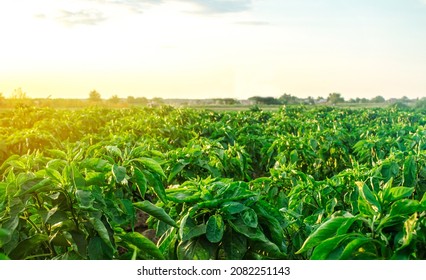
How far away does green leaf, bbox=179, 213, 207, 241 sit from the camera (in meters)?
1.75

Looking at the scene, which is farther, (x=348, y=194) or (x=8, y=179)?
(x=348, y=194)

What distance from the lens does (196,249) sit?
179 centimetres

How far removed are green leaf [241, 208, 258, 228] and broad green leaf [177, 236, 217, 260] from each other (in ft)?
0.49

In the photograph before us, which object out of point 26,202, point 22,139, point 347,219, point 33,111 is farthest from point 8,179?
point 33,111

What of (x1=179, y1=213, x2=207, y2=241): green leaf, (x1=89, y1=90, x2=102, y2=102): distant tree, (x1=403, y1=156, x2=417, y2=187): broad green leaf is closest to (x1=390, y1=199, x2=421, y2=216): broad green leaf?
(x1=179, y1=213, x2=207, y2=241): green leaf

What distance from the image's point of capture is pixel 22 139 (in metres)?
4.36

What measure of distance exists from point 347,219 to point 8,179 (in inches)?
40.7

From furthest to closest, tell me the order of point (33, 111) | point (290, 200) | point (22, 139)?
point (33, 111)
point (22, 139)
point (290, 200)

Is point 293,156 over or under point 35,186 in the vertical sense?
under

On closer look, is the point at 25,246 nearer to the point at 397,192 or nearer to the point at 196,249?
the point at 196,249

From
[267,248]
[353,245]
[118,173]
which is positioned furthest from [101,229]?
[353,245]

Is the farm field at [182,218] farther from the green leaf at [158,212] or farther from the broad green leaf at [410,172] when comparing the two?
the broad green leaf at [410,172]

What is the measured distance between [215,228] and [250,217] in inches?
5.2
